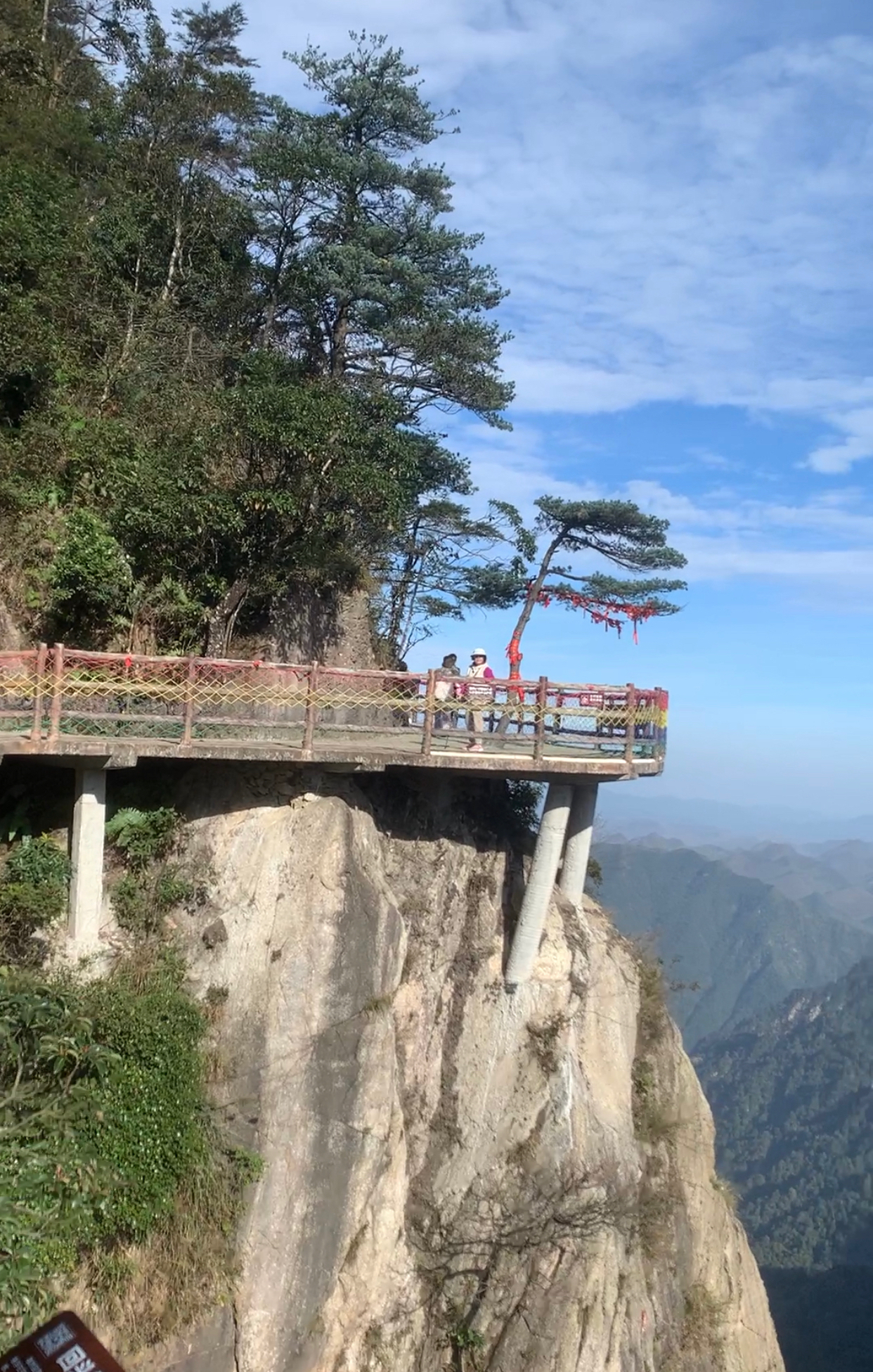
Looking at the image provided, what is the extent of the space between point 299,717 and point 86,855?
318cm

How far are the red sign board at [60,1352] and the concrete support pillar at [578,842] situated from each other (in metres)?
11.5

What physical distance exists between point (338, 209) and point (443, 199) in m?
2.13

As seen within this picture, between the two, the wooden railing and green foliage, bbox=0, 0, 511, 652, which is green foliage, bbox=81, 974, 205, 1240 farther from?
green foliage, bbox=0, 0, 511, 652

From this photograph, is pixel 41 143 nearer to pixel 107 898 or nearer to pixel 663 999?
pixel 107 898

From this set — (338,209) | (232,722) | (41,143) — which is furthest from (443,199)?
(232,722)

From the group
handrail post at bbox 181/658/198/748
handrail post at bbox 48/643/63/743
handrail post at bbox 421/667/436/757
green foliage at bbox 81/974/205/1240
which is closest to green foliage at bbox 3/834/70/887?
green foliage at bbox 81/974/205/1240

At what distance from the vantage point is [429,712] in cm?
1268

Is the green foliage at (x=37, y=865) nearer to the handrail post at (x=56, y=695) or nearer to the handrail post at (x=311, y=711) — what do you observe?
the handrail post at (x=56, y=695)

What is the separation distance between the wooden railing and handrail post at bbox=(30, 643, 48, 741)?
0.02m

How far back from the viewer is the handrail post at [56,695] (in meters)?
10.2

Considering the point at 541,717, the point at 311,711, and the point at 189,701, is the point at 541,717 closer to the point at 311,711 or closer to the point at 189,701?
the point at 311,711

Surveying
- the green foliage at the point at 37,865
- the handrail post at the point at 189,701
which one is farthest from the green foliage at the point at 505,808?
the green foliage at the point at 37,865

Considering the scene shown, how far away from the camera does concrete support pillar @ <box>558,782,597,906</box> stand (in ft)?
48.2

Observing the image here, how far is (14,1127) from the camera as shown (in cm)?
911
